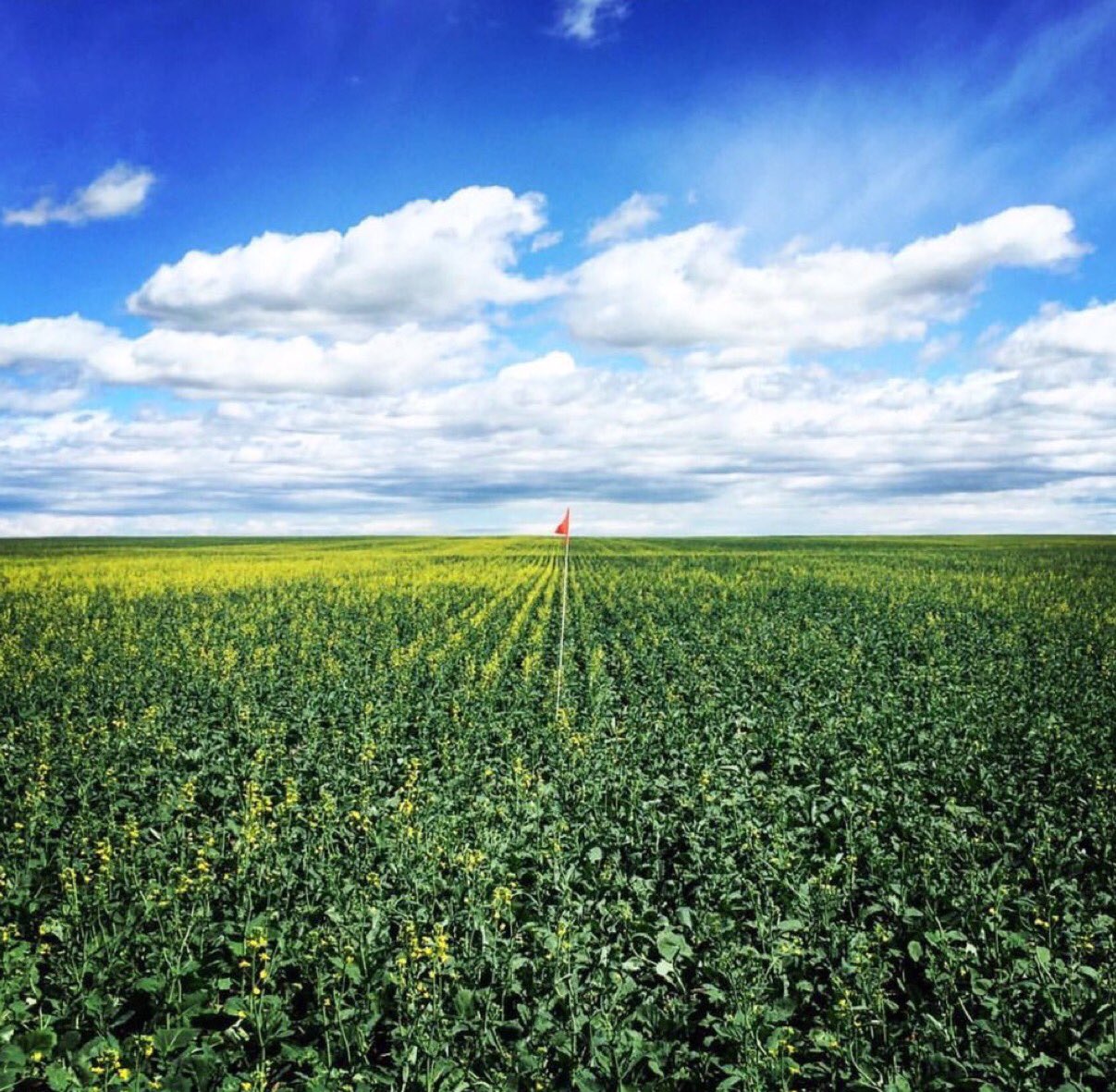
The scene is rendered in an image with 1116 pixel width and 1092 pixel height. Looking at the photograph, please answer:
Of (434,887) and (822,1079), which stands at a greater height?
(434,887)

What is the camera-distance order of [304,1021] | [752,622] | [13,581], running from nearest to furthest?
[304,1021] < [752,622] < [13,581]

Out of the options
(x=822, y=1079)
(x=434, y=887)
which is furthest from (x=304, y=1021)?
(x=822, y=1079)

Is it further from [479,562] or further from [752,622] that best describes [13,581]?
[752,622]

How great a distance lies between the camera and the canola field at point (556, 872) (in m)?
5.25

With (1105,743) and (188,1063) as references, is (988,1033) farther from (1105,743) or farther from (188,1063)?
(1105,743)

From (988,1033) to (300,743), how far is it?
10063 millimetres

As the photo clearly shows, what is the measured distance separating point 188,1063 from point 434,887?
2.23m

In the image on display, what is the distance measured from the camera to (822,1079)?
17.7 ft

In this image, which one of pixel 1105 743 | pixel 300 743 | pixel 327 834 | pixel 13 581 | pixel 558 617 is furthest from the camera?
pixel 13 581

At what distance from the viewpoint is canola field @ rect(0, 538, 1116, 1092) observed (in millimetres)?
5254

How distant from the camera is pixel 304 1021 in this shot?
575 cm

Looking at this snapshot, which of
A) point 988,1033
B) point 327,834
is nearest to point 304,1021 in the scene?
point 327,834

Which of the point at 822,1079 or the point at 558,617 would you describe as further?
the point at 558,617

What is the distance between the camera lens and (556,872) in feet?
A: 23.5
